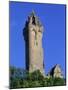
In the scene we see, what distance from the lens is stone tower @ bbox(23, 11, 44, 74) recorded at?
2988 millimetres

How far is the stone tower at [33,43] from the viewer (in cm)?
299

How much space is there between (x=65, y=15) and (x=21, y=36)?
1.75 ft

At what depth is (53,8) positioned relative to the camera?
10.1 feet

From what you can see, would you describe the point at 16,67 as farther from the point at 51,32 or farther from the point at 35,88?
the point at 51,32

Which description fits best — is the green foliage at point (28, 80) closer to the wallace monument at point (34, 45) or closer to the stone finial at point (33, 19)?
the wallace monument at point (34, 45)

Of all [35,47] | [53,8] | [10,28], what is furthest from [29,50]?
[53,8]

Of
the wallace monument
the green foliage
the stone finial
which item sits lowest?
the green foliage

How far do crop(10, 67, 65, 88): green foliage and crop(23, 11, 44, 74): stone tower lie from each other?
0.18ft

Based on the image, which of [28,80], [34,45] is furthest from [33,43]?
[28,80]

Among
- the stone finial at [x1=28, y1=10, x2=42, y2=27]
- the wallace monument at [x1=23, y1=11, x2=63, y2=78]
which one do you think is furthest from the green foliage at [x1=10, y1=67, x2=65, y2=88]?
the stone finial at [x1=28, y1=10, x2=42, y2=27]

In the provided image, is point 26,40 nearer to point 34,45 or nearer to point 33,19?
point 34,45

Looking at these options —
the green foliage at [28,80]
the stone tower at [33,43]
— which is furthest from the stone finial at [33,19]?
the green foliage at [28,80]

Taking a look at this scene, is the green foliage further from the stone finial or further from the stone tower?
the stone finial

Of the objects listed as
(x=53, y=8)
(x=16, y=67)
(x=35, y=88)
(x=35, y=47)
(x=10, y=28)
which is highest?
(x=53, y=8)
